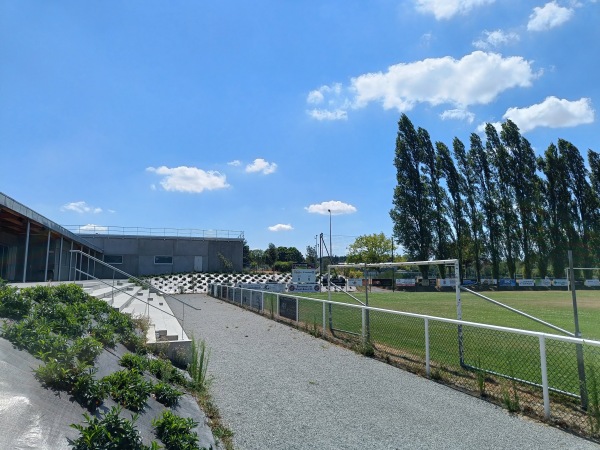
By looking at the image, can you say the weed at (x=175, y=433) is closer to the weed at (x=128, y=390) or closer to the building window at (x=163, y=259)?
the weed at (x=128, y=390)

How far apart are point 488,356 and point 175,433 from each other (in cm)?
671

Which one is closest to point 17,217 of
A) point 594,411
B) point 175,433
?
point 175,433

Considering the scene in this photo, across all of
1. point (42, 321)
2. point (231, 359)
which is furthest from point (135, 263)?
point (42, 321)

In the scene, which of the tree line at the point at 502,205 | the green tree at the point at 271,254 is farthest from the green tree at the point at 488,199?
the green tree at the point at 271,254

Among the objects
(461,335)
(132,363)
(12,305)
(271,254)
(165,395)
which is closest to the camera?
(165,395)

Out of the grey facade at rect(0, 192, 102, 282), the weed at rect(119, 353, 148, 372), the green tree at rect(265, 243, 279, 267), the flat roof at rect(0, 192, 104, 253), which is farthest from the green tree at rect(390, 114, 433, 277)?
the green tree at rect(265, 243, 279, 267)

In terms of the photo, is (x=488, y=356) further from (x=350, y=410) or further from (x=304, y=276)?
(x=304, y=276)

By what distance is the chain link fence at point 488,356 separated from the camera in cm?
495

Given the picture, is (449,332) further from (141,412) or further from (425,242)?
(425,242)

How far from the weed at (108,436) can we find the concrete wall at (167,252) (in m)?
44.1

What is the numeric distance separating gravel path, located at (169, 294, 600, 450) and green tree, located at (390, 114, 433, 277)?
43733 millimetres

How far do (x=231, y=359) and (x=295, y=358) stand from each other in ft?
4.26

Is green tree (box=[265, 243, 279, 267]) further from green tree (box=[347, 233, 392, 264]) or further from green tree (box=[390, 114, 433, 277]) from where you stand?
green tree (box=[390, 114, 433, 277])

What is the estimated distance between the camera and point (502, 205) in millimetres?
51219
